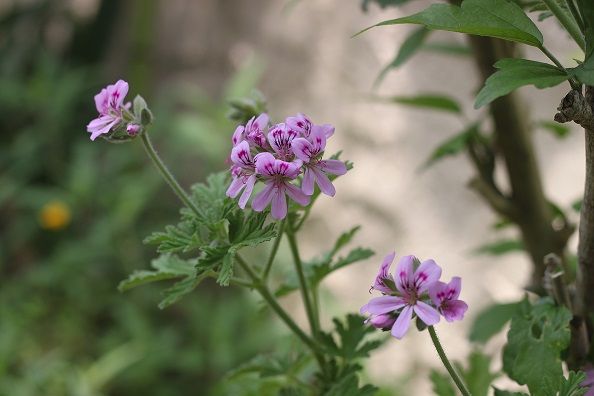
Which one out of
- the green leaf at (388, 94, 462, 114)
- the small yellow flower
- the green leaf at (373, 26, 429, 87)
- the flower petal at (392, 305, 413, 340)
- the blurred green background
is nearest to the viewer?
the flower petal at (392, 305, 413, 340)

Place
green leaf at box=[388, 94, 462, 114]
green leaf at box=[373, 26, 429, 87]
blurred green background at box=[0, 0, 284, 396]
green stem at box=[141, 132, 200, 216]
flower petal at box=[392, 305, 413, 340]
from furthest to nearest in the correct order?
blurred green background at box=[0, 0, 284, 396] < green leaf at box=[388, 94, 462, 114] < green leaf at box=[373, 26, 429, 87] < green stem at box=[141, 132, 200, 216] < flower petal at box=[392, 305, 413, 340]

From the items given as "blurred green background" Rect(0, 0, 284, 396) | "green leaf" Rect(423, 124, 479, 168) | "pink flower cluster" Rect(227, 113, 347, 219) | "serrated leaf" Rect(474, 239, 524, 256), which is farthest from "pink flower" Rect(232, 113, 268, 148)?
"blurred green background" Rect(0, 0, 284, 396)

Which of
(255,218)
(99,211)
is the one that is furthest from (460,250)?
(255,218)

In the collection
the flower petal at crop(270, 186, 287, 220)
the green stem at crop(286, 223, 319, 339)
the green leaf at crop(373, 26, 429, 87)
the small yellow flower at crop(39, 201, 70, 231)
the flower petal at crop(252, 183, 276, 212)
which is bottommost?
the green stem at crop(286, 223, 319, 339)

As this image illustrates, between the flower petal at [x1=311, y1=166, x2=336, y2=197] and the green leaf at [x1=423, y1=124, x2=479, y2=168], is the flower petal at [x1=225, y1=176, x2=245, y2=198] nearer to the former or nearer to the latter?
the flower petal at [x1=311, y1=166, x2=336, y2=197]

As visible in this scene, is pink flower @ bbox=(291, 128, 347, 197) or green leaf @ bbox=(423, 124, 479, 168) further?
green leaf @ bbox=(423, 124, 479, 168)

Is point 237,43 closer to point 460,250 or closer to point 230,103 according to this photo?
point 460,250

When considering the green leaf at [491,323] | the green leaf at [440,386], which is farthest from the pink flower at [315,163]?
the green leaf at [491,323]
